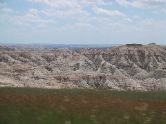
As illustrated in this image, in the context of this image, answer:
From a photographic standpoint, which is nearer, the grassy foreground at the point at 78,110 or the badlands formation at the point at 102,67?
the grassy foreground at the point at 78,110

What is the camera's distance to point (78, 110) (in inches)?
648

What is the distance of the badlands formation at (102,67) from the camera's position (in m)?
113

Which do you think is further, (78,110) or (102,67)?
(102,67)

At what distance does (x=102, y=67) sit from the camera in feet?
512

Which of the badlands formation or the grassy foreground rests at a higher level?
the grassy foreground

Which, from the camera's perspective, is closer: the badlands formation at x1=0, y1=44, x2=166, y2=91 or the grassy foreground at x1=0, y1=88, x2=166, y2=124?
the grassy foreground at x1=0, y1=88, x2=166, y2=124

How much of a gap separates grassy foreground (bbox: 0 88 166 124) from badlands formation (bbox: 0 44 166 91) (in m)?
84.5

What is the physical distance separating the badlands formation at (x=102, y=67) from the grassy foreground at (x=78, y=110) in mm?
84530

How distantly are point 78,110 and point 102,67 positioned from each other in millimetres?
139857

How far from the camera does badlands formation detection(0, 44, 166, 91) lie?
113 meters

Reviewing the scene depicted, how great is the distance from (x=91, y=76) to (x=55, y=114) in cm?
10090

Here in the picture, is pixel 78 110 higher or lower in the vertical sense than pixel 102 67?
higher

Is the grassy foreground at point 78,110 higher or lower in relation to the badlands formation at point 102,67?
higher

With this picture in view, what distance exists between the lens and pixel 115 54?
586 feet
